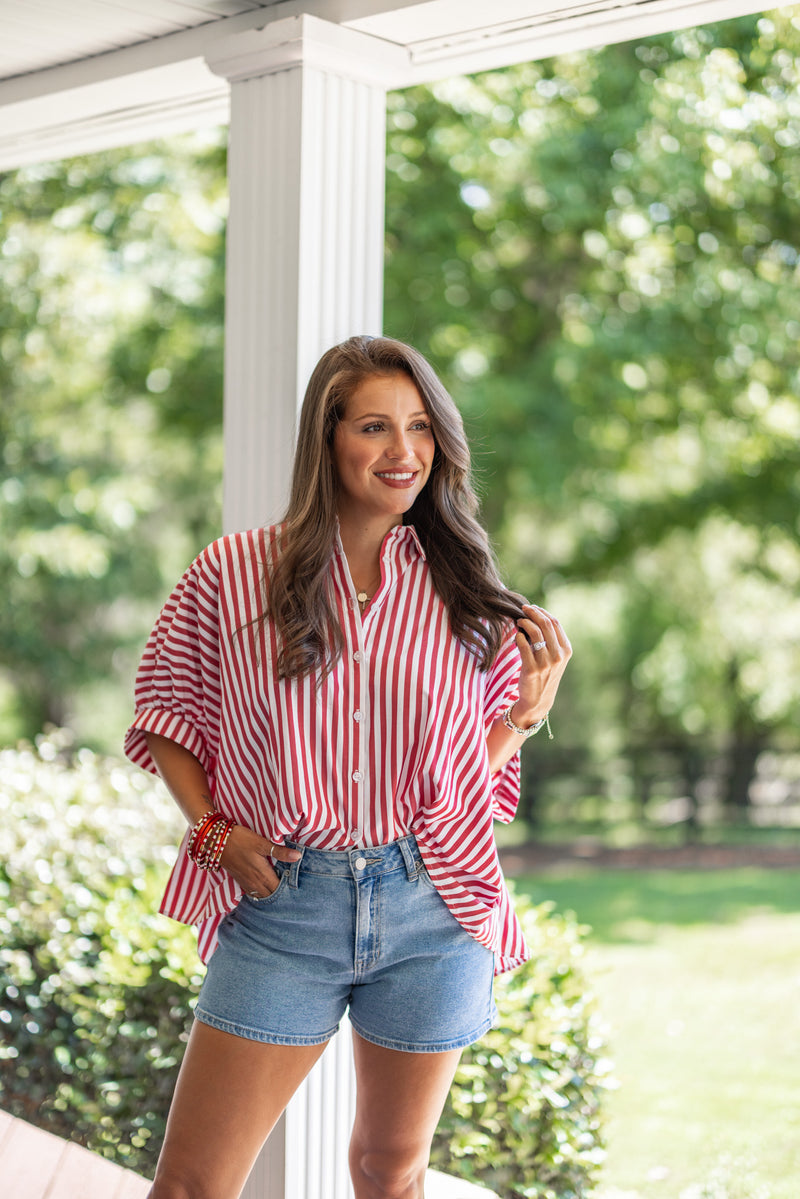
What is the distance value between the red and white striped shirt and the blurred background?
103 inches

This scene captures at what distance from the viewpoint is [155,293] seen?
34.6 ft

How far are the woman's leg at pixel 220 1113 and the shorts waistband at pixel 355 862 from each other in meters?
0.27

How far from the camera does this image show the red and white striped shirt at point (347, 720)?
2.01m

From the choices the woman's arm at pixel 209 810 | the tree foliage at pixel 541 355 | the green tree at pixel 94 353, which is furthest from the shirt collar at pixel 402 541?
the green tree at pixel 94 353

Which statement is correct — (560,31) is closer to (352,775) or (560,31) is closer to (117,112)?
(117,112)

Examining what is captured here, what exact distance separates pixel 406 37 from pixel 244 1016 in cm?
202

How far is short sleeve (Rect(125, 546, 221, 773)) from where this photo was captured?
6.97ft

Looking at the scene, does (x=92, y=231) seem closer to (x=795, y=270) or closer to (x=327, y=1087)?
(x=795, y=270)

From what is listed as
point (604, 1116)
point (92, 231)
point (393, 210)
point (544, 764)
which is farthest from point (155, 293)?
point (604, 1116)

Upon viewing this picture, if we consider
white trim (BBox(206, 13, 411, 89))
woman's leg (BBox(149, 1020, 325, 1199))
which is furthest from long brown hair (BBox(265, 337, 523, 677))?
white trim (BBox(206, 13, 411, 89))

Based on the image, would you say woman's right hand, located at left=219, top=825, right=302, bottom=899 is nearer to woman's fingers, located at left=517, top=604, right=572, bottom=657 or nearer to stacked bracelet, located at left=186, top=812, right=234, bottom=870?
stacked bracelet, located at left=186, top=812, right=234, bottom=870

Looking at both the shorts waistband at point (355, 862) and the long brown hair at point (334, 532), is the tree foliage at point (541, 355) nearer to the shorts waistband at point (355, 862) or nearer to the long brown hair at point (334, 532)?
the long brown hair at point (334, 532)

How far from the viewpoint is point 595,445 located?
32.9 feet

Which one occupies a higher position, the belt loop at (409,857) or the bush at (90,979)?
the belt loop at (409,857)
